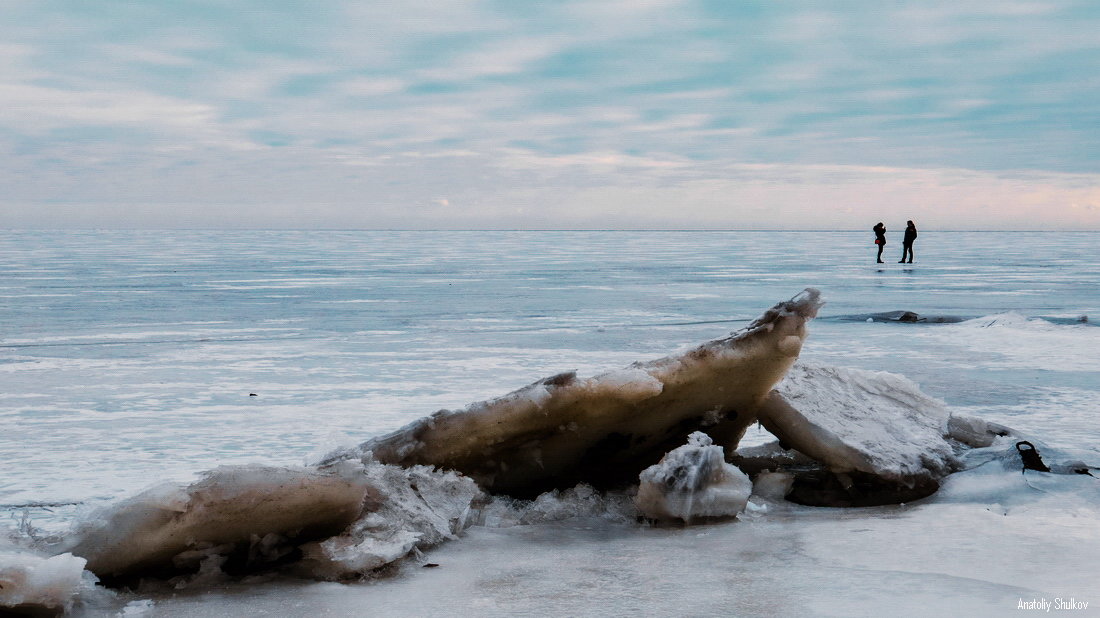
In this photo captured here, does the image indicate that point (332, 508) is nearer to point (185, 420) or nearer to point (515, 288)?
point (185, 420)

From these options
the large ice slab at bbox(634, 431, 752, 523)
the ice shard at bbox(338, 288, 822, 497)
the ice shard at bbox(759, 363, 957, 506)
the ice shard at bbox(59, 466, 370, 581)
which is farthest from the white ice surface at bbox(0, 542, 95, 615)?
the ice shard at bbox(759, 363, 957, 506)

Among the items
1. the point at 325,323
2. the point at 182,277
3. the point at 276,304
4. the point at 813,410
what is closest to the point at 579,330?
the point at 325,323

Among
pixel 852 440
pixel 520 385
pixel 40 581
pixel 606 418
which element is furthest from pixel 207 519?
pixel 520 385

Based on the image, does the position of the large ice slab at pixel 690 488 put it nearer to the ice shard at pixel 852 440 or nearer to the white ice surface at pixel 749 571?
the white ice surface at pixel 749 571

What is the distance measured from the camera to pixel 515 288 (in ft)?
58.5

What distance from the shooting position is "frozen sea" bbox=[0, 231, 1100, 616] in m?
2.78

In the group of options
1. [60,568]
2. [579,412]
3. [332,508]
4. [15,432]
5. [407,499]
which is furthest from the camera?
[15,432]

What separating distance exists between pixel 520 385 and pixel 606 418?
9.52ft

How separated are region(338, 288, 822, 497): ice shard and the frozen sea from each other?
228 mm

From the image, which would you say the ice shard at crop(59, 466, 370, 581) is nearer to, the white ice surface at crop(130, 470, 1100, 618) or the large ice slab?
the white ice surface at crop(130, 470, 1100, 618)

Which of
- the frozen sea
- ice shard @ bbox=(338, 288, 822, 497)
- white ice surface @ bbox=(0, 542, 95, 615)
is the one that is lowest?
the frozen sea

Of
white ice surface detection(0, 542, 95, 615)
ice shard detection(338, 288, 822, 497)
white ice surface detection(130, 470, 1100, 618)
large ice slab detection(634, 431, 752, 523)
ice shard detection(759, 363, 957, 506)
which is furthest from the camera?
ice shard detection(759, 363, 957, 506)

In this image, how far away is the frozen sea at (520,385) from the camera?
9.13ft

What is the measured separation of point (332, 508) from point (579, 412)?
1.02m
